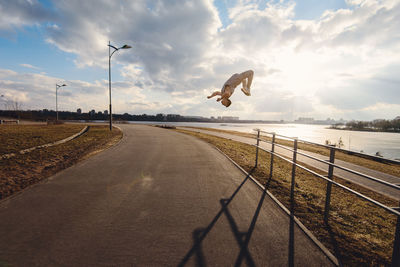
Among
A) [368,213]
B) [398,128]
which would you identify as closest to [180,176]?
[368,213]

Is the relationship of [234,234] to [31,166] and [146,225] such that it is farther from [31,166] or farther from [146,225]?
[31,166]

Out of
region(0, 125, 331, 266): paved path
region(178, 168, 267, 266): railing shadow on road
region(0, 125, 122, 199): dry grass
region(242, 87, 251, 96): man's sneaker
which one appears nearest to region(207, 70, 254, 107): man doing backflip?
region(242, 87, 251, 96): man's sneaker

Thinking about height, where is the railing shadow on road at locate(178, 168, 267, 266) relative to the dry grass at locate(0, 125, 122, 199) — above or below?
below

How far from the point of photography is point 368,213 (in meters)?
4.54

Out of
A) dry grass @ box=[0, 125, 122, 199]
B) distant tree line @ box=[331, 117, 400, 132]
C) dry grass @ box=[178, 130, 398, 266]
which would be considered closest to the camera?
dry grass @ box=[178, 130, 398, 266]

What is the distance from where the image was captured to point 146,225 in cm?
316

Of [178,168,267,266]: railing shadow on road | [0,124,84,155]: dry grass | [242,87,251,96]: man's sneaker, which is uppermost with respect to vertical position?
[242,87,251,96]: man's sneaker

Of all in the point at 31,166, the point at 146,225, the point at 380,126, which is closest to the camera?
the point at 146,225

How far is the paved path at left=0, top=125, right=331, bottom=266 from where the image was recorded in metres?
2.44

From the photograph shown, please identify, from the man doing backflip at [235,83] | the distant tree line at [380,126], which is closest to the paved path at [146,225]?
the man doing backflip at [235,83]

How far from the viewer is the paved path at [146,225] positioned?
244 centimetres

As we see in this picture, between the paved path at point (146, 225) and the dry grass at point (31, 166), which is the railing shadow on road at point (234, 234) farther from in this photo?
the dry grass at point (31, 166)

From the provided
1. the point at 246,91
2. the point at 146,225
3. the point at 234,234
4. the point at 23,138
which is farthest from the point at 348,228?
the point at 23,138

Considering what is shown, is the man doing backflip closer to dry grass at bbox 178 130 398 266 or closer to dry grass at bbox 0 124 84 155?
dry grass at bbox 178 130 398 266
